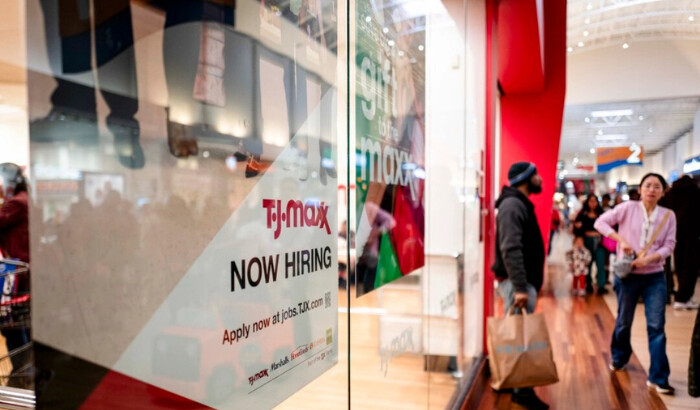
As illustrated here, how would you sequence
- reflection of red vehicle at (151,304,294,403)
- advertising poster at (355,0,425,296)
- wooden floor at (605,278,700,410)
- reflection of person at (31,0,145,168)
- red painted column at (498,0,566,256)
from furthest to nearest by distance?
red painted column at (498,0,566,256)
wooden floor at (605,278,700,410)
advertising poster at (355,0,425,296)
reflection of red vehicle at (151,304,294,403)
reflection of person at (31,0,145,168)

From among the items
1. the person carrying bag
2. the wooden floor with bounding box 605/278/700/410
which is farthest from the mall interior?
the wooden floor with bounding box 605/278/700/410

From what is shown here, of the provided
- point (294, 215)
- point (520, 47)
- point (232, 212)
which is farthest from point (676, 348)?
point (232, 212)

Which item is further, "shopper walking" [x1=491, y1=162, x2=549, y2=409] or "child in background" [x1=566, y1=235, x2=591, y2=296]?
"child in background" [x1=566, y1=235, x2=591, y2=296]

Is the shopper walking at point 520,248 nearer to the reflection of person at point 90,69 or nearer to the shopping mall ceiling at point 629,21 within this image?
the reflection of person at point 90,69

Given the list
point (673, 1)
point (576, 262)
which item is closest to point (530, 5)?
point (576, 262)

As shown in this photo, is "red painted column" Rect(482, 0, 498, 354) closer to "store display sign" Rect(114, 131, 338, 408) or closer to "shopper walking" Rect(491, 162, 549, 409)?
"shopper walking" Rect(491, 162, 549, 409)

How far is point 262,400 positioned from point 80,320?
45 centimetres

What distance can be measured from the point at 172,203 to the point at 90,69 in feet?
0.71

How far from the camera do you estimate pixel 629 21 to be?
14602mm

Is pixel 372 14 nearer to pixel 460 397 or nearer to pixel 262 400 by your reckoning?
pixel 262 400

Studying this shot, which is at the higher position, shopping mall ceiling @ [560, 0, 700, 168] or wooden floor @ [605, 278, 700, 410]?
shopping mall ceiling @ [560, 0, 700, 168]

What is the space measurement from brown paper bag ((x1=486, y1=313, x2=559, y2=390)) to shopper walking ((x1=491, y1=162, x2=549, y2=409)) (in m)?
0.19

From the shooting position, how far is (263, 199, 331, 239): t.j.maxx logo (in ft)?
3.22

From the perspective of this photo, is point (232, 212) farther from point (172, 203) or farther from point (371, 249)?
point (371, 249)
